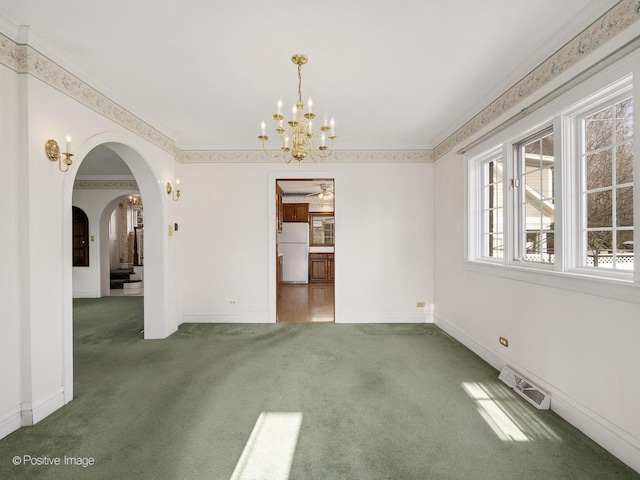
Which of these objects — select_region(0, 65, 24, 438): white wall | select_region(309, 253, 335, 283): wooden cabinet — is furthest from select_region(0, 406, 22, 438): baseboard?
select_region(309, 253, 335, 283): wooden cabinet

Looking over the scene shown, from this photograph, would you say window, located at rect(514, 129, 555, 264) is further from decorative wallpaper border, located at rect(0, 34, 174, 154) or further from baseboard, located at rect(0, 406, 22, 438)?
baseboard, located at rect(0, 406, 22, 438)

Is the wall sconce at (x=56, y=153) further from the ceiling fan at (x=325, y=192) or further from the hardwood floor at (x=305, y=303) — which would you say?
the ceiling fan at (x=325, y=192)

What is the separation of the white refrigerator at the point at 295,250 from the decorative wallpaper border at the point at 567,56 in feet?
19.0

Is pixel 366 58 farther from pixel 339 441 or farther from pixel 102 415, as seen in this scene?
pixel 102 415

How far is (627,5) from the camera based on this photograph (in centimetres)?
168

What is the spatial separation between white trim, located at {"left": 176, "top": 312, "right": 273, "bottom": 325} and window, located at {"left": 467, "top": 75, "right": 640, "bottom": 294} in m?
3.19

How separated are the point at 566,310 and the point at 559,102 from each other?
1506mm

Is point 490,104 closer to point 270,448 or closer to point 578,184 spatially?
point 578,184

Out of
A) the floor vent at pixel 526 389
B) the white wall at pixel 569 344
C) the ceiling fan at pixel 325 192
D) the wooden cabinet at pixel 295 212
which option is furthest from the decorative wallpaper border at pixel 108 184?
the floor vent at pixel 526 389

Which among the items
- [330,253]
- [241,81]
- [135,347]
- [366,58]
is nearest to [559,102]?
[366,58]

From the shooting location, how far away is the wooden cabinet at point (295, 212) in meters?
8.64

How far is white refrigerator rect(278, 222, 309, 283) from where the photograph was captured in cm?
856

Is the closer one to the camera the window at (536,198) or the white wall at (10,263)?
the white wall at (10,263)

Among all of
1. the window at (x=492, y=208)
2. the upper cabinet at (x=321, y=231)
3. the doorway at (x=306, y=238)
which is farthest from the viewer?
the upper cabinet at (x=321, y=231)
